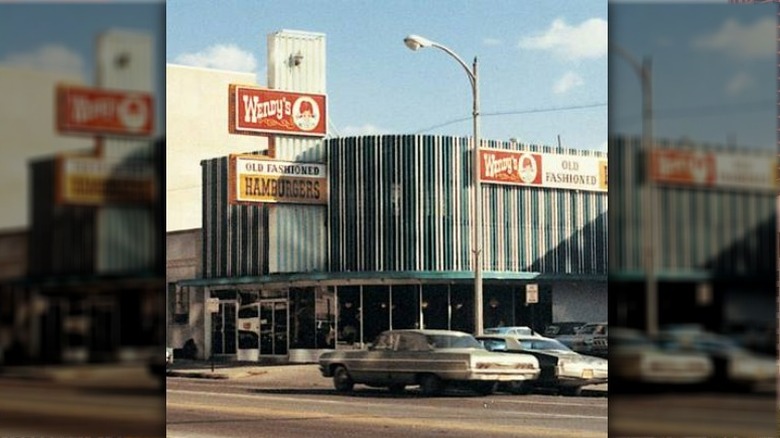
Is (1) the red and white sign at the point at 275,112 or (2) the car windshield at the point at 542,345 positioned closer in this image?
(2) the car windshield at the point at 542,345

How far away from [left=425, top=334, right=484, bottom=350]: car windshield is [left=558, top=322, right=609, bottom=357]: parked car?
52 cm

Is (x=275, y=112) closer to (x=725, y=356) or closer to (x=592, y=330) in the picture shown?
(x=592, y=330)

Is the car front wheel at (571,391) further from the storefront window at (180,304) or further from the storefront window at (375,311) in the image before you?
the storefront window at (180,304)

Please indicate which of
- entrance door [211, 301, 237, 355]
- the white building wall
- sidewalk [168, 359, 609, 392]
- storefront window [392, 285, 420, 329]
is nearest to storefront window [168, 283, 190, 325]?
entrance door [211, 301, 237, 355]

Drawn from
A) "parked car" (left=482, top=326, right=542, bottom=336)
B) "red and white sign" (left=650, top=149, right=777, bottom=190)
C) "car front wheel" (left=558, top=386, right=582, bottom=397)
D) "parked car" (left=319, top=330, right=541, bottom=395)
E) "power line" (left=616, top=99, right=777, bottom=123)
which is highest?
"power line" (left=616, top=99, right=777, bottom=123)

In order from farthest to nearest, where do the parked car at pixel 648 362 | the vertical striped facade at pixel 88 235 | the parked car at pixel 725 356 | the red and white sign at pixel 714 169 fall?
the vertical striped facade at pixel 88 235 → the parked car at pixel 648 362 → the parked car at pixel 725 356 → the red and white sign at pixel 714 169

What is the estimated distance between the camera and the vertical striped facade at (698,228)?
23.7ft

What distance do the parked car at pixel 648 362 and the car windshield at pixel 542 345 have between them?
30 centimetres

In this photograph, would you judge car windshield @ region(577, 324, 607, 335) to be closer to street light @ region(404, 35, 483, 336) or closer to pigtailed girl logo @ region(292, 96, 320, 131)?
street light @ region(404, 35, 483, 336)

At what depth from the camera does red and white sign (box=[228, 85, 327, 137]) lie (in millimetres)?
8031

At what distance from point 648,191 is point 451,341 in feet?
4.77

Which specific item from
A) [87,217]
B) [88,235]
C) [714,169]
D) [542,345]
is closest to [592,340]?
[542,345]

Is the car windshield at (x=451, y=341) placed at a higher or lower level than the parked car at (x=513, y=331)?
lower

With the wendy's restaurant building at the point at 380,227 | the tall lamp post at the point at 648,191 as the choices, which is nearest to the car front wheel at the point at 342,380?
the wendy's restaurant building at the point at 380,227
